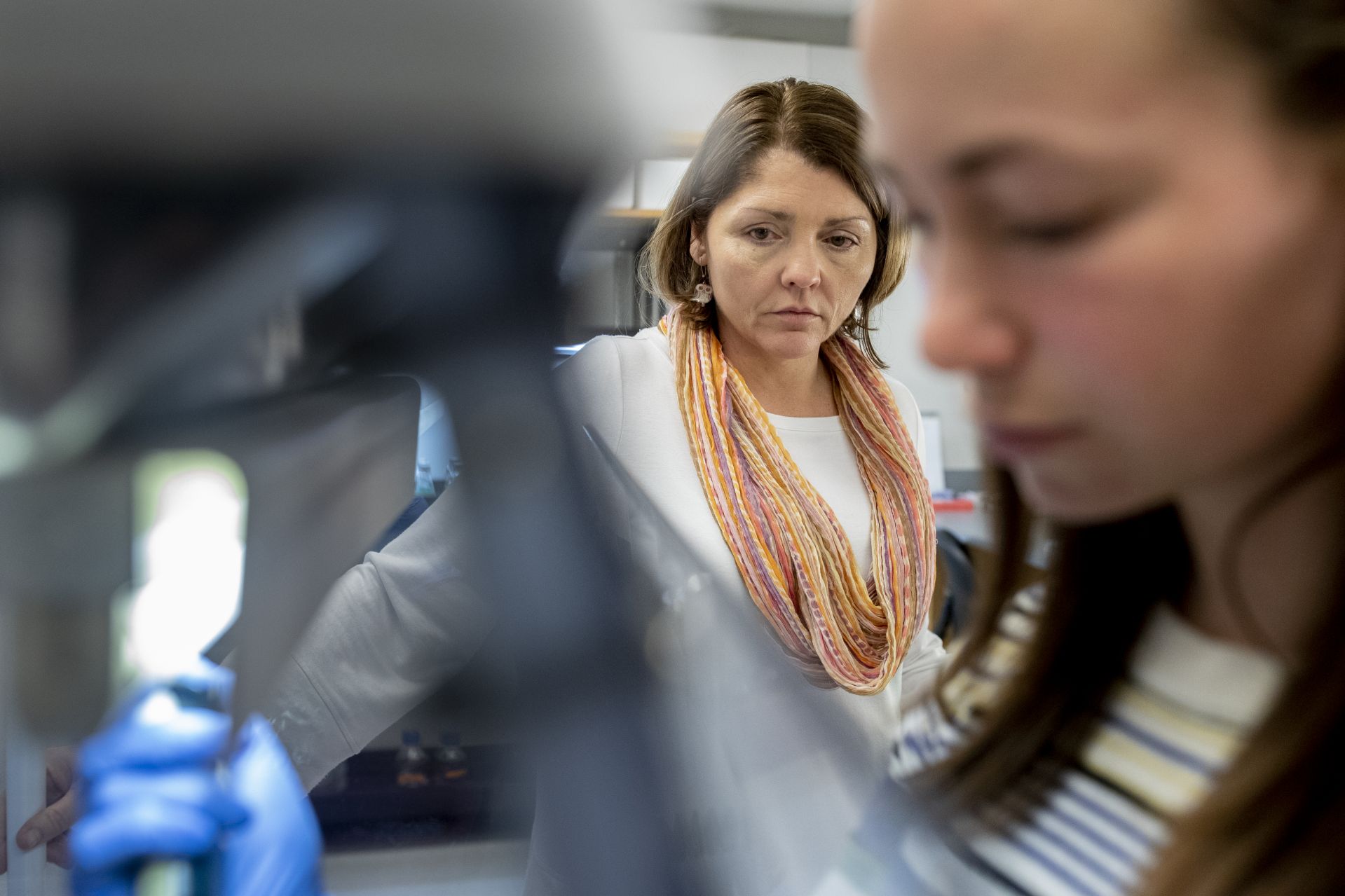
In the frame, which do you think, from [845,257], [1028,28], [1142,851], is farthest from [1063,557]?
[845,257]

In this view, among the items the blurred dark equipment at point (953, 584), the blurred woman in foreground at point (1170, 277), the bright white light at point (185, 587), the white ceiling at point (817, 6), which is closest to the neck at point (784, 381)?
the blurred dark equipment at point (953, 584)

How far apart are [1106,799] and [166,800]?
0.31 meters

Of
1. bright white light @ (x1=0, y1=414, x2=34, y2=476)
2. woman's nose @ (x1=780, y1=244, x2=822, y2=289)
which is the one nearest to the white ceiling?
woman's nose @ (x1=780, y1=244, x2=822, y2=289)

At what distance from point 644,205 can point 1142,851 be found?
265 mm

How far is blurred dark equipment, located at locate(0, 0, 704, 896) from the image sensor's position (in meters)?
0.18

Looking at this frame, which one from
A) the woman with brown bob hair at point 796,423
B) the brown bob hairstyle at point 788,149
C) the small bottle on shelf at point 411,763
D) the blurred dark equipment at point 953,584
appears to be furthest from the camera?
the blurred dark equipment at point 953,584

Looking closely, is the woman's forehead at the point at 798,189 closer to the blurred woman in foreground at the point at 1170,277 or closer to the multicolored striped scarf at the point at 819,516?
the multicolored striped scarf at the point at 819,516

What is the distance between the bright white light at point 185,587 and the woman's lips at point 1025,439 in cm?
19

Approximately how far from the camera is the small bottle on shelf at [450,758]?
246 mm

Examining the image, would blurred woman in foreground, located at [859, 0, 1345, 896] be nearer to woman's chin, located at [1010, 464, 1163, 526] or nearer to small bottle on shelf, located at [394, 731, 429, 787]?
woman's chin, located at [1010, 464, 1163, 526]

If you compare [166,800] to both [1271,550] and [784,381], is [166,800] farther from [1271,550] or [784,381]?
[784,381]

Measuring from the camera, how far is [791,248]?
0.83 meters

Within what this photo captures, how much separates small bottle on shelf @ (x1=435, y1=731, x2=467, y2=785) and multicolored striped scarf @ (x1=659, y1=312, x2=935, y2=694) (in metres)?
0.52

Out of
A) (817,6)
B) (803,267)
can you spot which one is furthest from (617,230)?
(817,6)
